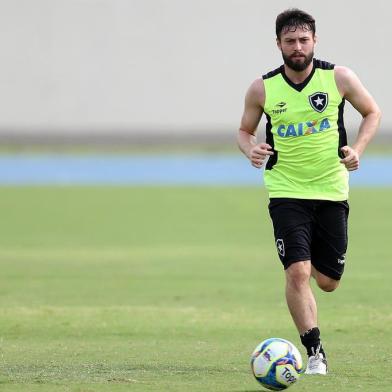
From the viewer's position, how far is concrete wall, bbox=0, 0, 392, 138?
143 feet

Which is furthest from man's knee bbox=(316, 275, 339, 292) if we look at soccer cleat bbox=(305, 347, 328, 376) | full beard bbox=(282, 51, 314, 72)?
full beard bbox=(282, 51, 314, 72)

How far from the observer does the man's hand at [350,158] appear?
8.22 metres

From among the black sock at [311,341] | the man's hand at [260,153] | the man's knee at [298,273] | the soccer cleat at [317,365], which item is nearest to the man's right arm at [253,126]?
the man's hand at [260,153]

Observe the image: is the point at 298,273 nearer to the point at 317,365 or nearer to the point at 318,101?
the point at 317,365

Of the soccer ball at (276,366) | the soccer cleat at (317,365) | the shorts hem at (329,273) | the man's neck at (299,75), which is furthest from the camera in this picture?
the shorts hem at (329,273)

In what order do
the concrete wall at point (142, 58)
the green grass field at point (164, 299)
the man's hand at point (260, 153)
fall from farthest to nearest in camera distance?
1. the concrete wall at point (142, 58)
2. the man's hand at point (260, 153)
3. the green grass field at point (164, 299)

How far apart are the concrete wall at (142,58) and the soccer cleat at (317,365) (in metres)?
35.7

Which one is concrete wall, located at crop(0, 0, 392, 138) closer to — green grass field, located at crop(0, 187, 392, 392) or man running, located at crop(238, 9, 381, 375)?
green grass field, located at crop(0, 187, 392, 392)

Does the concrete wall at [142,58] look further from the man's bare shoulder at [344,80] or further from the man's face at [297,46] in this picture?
the man's face at [297,46]

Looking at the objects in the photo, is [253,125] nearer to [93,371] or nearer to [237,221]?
[93,371]

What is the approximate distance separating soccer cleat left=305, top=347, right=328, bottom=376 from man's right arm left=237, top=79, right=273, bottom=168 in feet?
4.80

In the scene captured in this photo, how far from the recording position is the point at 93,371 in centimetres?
820

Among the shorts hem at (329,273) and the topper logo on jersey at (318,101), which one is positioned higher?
the topper logo on jersey at (318,101)

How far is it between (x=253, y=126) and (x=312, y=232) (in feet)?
3.22
